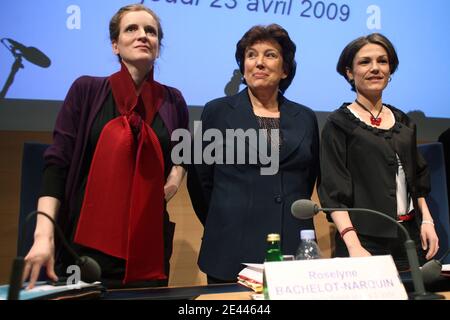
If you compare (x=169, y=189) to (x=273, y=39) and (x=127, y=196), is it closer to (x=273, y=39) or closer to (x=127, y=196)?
(x=127, y=196)

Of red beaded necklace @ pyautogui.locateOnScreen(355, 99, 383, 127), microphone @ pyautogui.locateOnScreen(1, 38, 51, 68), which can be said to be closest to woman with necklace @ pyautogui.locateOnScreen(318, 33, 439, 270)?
red beaded necklace @ pyautogui.locateOnScreen(355, 99, 383, 127)

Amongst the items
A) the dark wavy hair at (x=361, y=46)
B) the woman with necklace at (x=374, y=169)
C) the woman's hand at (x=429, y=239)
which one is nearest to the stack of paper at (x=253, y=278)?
the woman with necklace at (x=374, y=169)

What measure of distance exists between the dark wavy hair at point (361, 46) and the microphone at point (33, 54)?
52.5 inches

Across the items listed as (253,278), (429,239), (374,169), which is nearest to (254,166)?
(374,169)

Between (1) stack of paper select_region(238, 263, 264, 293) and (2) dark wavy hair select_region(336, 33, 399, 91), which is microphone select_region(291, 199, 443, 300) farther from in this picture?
(2) dark wavy hair select_region(336, 33, 399, 91)

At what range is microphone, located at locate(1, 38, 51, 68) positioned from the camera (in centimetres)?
219

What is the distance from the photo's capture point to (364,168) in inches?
68.5

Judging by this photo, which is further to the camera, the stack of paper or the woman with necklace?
the woman with necklace

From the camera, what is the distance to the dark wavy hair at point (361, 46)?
6.10 ft

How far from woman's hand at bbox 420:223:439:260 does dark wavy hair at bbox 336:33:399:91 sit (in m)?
0.62

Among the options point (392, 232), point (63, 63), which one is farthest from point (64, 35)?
point (392, 232)

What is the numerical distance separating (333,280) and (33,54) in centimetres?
182

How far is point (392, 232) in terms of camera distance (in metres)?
1.70
